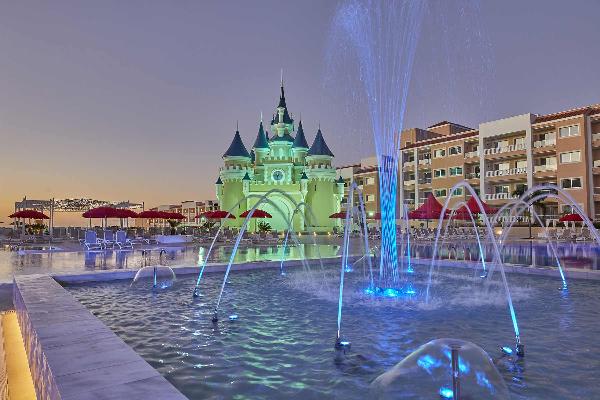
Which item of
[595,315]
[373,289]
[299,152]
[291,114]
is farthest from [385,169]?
[291,114]

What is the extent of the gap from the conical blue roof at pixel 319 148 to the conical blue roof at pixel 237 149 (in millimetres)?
9200

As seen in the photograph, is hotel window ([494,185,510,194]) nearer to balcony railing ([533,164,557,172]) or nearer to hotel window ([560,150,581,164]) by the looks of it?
balcony railing ([533,164,557,172])

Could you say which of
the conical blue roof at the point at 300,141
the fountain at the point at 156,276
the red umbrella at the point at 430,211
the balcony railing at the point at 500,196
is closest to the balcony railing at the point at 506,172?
the balcony railing at the point at 500,196

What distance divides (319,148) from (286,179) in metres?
6.41

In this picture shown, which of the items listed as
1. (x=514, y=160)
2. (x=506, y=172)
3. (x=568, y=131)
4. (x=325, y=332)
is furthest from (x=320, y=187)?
(x=325, y=332)

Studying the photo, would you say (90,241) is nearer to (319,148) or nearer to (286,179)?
(286,179)

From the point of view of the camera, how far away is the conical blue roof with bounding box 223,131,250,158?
2415 inches

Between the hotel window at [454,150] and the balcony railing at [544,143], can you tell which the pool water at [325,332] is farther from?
the hotel window at [454,150]

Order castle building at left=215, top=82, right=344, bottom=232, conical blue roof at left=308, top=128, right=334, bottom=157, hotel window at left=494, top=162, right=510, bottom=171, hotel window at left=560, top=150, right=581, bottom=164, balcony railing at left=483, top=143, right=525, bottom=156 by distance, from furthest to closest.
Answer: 1. conical blue roof at left=308, top=128, right=334, bottom=157
2. castle building at left=215, top=82, right=344, bottom=232
3. hotel window at left=494, top=162, right=510, bottom=171
4. balcony railing at left=483, top=143, right=525, bottom=156
5. hotel window at left=560, top=150, right=581, bottom=164

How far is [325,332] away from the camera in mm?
6891

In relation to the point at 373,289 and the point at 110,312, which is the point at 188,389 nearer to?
the point at 110,312

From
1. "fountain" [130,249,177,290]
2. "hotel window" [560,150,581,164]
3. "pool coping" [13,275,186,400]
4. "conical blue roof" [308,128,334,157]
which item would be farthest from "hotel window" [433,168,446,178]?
"pool coping" [13,275,186,400]

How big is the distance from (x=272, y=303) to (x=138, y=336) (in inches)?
130

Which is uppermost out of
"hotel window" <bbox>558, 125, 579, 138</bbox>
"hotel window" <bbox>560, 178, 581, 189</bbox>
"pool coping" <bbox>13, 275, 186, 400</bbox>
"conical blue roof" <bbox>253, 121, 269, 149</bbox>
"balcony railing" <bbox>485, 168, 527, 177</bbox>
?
"conical blue roof" <bbox>253, 121, 269, 149</bbox>
